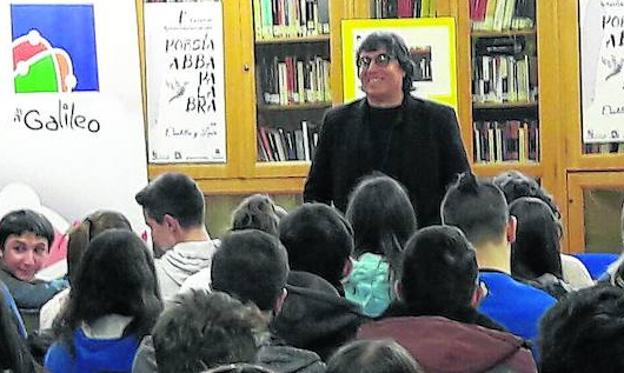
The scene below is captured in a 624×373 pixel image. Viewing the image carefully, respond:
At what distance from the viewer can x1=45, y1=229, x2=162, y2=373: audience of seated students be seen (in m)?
2.63

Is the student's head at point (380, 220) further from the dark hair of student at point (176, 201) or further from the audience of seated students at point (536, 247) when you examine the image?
the dark hair of student at point (176, 201)

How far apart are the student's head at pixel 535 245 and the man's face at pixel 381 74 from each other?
0.79m

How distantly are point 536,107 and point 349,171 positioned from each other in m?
1.88

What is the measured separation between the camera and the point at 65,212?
5.42 m

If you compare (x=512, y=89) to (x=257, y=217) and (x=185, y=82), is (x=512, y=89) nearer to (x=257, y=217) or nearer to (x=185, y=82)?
(x=185, y=82)

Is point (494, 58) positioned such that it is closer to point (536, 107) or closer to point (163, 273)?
point (536, 107)

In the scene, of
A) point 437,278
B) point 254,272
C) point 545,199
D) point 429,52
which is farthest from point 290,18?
point 437,278

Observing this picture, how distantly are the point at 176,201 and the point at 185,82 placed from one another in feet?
6.72

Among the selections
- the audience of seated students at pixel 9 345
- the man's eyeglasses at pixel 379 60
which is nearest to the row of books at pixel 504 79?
the man's eyeglasses at pixel 379 60

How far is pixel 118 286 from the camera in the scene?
2633 mm

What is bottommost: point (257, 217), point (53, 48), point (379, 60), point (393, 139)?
point (257, 217)

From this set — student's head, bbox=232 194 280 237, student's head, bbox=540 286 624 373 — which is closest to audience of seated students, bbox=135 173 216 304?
student's head, bbox=232 194 280 237

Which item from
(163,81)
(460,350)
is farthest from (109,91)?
(460,350)

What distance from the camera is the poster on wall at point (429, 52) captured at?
5352mm
